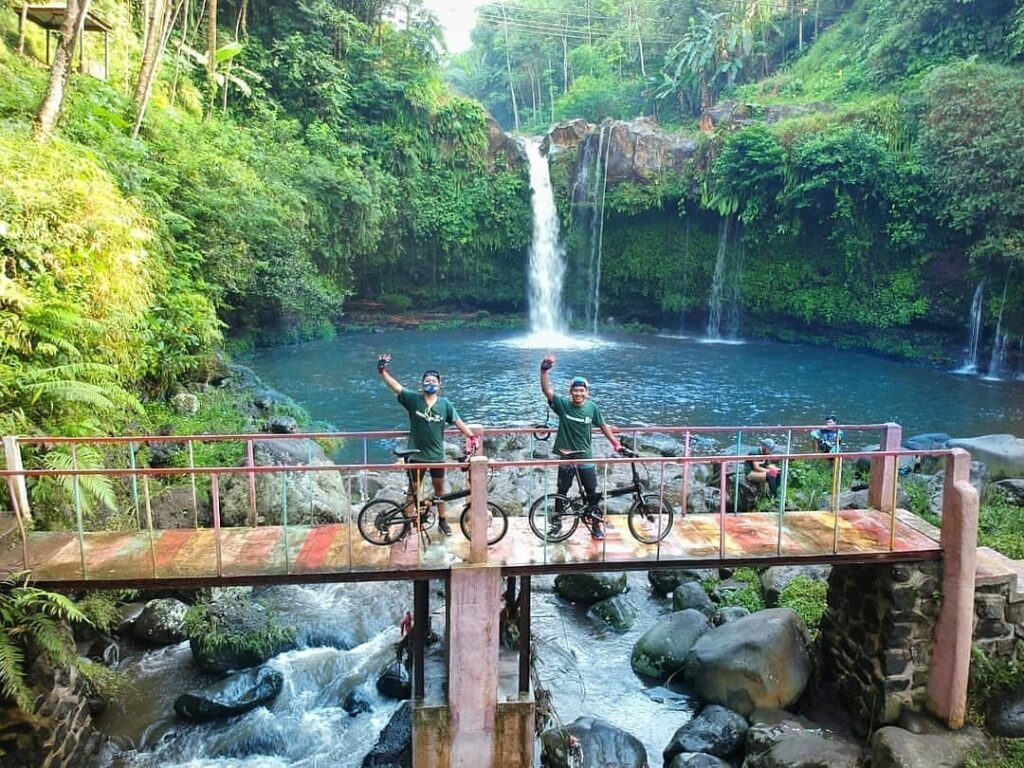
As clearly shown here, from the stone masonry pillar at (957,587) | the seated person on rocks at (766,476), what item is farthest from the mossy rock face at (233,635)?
the seated person on rocks at (766,476)

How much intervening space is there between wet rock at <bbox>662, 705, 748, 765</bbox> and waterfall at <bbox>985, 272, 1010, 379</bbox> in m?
23.1

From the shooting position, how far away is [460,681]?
252 inches

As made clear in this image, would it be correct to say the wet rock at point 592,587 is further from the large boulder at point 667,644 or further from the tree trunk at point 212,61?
the tree trunk at point 212,61

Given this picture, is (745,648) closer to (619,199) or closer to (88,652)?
(88,652)

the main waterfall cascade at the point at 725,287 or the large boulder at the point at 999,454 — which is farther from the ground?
the main waterfall cascade at the point at 725,287

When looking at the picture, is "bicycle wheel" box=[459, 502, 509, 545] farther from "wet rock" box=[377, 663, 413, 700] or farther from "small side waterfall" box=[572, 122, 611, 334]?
"small side waterfall" box=[572, 122, 611, 334]

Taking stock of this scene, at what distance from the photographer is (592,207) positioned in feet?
117

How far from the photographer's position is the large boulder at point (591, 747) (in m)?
7.11

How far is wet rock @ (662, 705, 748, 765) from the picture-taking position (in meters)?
7.37

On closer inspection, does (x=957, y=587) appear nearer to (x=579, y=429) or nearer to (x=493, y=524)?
(x=579, y=429)

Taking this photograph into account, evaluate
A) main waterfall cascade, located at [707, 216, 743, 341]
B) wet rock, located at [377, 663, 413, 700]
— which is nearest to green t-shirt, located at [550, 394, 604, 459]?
wet rock, located at [377, 663, 413, 700]

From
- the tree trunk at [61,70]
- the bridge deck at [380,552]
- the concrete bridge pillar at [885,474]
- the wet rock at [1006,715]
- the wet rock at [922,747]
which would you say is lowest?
the wet rock at [922,747]

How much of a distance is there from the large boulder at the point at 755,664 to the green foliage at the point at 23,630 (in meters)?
6.28

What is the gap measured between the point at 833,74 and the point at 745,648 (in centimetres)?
3646
